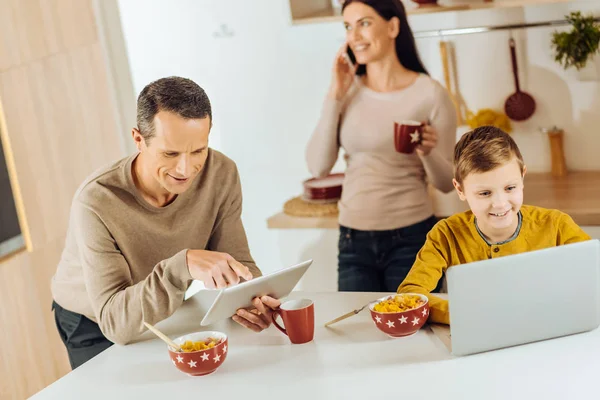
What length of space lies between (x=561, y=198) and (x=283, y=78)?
1.30 m

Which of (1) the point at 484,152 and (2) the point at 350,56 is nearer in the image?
(1) the point at 484,152

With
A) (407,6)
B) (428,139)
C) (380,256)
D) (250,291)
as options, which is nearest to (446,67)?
Result: (407,6)

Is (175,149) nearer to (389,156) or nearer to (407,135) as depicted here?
(407,135)

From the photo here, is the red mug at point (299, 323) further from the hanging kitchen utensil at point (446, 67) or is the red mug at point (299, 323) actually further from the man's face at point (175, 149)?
the hanging kitchen utensil at point (446, 67)

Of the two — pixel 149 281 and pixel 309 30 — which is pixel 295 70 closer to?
pixel 309 30

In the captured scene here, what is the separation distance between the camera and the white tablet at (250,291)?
1.72m

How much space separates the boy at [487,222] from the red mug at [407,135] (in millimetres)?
573

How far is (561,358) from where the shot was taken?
1.54 m

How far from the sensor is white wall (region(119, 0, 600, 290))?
10.2ft

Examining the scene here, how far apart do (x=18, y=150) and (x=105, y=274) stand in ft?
3.94

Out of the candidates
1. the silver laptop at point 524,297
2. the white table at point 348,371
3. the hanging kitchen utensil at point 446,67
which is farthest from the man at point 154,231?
the hanging kitchen utensil at point 446,67

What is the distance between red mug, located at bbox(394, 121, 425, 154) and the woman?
88mm

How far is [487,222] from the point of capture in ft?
6.00

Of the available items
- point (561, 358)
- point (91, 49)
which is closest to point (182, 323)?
point (561, 358)
